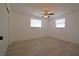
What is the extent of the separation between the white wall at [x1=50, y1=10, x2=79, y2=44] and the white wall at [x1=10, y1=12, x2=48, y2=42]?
0.47 ft

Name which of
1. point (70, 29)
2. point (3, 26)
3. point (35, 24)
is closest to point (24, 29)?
point (35, 24)

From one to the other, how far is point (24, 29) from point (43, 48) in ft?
1.21

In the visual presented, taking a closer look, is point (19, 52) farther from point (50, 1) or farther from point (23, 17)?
point (50, 1)

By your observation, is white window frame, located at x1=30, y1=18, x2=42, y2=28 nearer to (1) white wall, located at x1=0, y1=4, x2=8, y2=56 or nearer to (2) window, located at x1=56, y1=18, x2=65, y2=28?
(2) window, located at x1=56, y1=18, x2=65, y2=28

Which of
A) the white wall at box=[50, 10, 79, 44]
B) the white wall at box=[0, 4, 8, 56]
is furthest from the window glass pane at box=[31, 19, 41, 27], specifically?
the white wall at box=[0, 4, 8, 56]

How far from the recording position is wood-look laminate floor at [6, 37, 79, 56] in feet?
7.88

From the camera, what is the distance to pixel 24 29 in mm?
2475

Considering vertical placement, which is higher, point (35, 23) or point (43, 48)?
point (35, 23)

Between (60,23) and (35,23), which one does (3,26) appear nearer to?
(35,23)

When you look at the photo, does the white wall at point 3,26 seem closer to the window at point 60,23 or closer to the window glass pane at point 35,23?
the window glass pane at point 35,23

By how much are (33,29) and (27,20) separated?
0.15m

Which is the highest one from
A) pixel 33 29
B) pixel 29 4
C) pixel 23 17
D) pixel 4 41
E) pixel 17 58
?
pixel 29 4

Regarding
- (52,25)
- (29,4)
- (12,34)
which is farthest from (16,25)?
(52,25)

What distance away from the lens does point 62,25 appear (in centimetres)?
246
